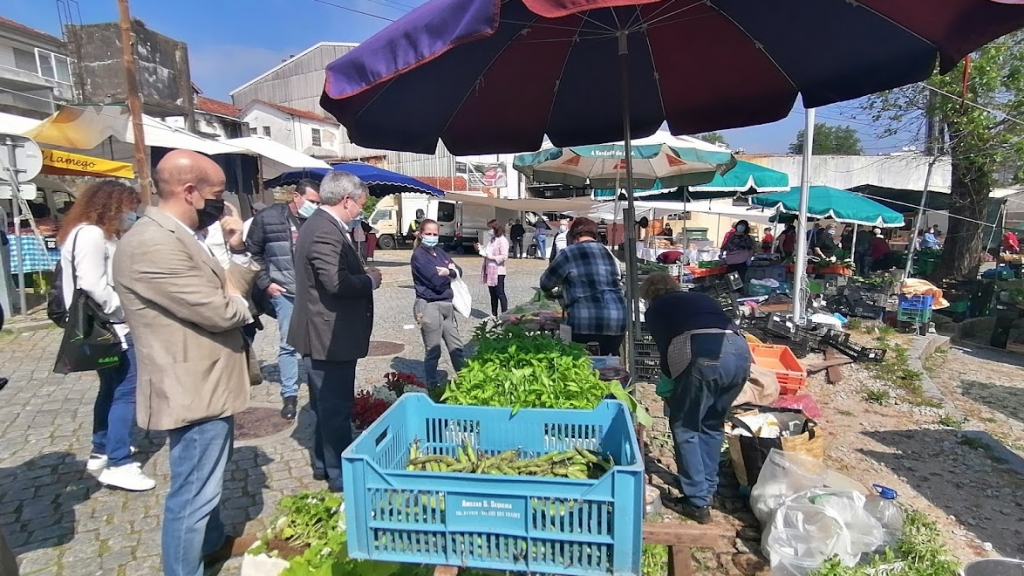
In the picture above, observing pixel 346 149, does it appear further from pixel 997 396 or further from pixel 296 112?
pixel 997 396

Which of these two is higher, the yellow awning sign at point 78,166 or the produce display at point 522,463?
the yellow awning sign at point 78,166

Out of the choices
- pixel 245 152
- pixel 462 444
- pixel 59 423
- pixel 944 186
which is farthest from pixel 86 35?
pixel 944 186

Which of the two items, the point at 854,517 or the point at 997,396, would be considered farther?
the point at 997,396

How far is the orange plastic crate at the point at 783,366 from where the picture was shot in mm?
5570

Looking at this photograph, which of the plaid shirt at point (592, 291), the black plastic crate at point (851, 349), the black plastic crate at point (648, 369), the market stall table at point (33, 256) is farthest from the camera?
the market stall table at point (33, 256)

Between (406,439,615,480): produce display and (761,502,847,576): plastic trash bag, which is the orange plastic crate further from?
(406,439,615,480): produce display

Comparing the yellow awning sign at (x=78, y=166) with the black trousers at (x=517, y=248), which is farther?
the black trousers at (x=517, y=248)

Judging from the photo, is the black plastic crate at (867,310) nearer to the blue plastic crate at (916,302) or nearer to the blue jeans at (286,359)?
the blue plastic crate at (916,302)

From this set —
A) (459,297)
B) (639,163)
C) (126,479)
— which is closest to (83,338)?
(126,479)

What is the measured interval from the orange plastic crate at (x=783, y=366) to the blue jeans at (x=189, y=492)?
15.9ft

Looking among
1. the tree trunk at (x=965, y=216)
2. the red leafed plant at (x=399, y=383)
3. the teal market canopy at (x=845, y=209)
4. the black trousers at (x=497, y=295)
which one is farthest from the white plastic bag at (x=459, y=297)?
the tree trunk at (x=965, y=216)

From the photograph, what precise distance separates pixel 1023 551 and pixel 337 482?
14.5 feet

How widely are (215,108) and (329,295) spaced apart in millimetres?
40699

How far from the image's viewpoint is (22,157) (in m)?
7.98
